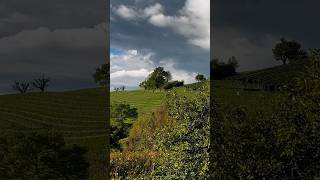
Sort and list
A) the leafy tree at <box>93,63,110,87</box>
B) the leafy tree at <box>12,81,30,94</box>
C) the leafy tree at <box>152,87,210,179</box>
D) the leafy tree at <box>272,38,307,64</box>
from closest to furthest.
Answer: the leafy tree at <box>272,38,307,64</box> → the leafy tree at <box>152,87,210,179</box> → the leafy tree at <box>12,81,30,94</box> → the leafy tree at <box>93,63,110,87</box>

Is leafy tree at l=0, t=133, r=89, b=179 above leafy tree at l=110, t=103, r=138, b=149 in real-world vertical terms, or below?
below

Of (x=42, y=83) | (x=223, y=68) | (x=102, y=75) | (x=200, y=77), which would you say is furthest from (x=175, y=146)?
(x=42, y=83)

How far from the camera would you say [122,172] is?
8664mm

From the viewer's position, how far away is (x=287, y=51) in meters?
7.36

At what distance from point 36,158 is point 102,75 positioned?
278cm

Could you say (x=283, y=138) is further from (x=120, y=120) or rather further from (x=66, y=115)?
(x=66, y=115)

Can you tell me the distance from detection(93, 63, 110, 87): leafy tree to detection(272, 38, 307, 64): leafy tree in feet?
13.1

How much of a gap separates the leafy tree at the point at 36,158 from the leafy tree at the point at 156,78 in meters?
1.65

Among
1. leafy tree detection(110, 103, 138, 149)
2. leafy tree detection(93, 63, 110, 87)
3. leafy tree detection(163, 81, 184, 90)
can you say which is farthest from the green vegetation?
leafy tree detection(93, 63, 110, 87)

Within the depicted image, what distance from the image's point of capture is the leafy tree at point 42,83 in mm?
10203

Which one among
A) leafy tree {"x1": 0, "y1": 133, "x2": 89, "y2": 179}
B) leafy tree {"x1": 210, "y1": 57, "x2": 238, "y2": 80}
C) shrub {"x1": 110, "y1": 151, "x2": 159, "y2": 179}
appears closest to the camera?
leafy tree {"x1": 210, "y1": 57, "x2": 238, "y2": 80}

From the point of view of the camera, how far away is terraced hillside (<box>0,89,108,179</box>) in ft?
31.8

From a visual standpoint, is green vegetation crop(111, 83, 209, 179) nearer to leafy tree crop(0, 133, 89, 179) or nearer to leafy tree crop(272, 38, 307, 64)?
leafy tree crop(0, 133, 89, 179)

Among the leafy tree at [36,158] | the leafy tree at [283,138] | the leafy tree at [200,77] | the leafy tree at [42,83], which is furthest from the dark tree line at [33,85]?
the leafy tree at [283,138]
